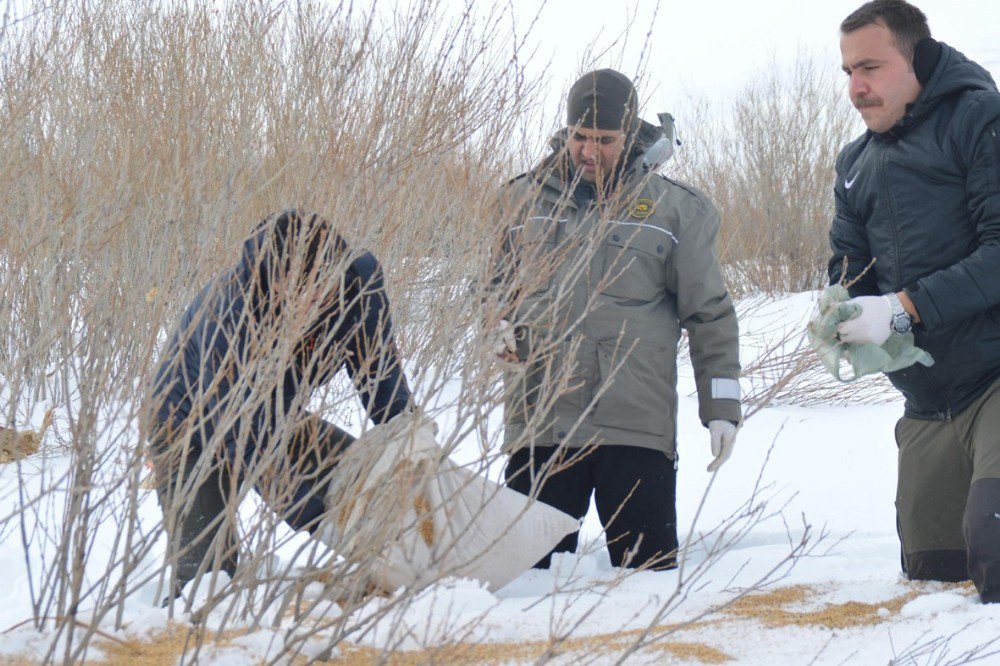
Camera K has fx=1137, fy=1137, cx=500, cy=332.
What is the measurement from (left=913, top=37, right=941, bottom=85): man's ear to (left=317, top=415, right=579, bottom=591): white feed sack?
4.95ft

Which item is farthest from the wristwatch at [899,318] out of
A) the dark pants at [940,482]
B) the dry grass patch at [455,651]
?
the dry grass patch at [455,651]

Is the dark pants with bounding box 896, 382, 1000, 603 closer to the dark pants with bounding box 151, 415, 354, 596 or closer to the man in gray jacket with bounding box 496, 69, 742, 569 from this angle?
the man in gray jacket with bounding box 496, 69, 742, 569

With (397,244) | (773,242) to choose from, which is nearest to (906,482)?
(397,244)

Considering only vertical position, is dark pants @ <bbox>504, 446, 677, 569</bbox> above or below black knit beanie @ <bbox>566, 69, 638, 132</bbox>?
below

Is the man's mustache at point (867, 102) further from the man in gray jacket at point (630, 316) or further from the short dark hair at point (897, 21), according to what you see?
the man in gray jacket at point (630, 316)

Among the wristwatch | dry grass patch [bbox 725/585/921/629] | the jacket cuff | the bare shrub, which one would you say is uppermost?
the bare shrub

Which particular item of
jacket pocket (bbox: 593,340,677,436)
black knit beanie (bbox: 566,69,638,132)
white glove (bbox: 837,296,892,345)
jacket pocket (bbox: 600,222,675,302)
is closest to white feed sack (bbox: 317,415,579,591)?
jacket pocket (bbox: 593,340,677,436)

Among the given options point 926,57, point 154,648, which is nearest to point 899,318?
point 926,57

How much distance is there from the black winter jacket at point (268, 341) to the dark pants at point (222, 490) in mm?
66

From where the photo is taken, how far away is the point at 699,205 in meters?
3.77

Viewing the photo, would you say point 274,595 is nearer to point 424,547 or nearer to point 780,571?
point 424,547

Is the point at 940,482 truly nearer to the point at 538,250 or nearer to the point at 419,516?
the point at 538,250

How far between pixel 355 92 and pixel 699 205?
2207 mm

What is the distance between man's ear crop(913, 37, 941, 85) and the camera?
295 cm
